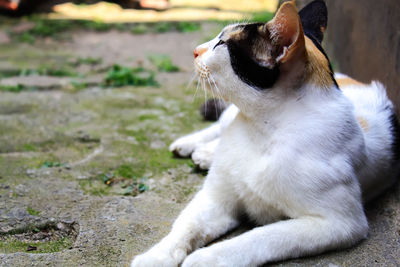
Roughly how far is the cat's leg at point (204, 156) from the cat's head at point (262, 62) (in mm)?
788

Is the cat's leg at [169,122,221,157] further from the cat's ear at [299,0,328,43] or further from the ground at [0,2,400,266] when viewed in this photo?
the cat's ear at [299,0,328,43]

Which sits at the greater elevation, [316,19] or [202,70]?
[316,19]

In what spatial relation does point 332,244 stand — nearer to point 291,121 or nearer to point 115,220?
point 291,121

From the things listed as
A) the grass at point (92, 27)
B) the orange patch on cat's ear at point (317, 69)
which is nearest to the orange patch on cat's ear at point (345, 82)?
the orange patch on cat's ear at point (317, 69)

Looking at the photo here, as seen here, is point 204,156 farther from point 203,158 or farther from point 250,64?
point 250,64

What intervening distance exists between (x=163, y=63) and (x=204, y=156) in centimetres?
300

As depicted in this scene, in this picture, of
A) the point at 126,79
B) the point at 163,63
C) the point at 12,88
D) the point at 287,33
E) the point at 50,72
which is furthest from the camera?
the point at 163,63

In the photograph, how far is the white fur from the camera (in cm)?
197

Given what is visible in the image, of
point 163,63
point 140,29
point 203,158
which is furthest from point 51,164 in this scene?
point 140,29

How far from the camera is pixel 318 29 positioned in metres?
2.41

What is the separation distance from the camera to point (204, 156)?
2941 millimetres

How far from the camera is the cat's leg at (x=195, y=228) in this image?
1.98 m

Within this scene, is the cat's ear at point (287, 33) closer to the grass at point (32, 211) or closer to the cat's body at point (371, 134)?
the cat's body at point (371, 134)

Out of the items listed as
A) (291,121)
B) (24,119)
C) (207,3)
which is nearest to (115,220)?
(291,121)
